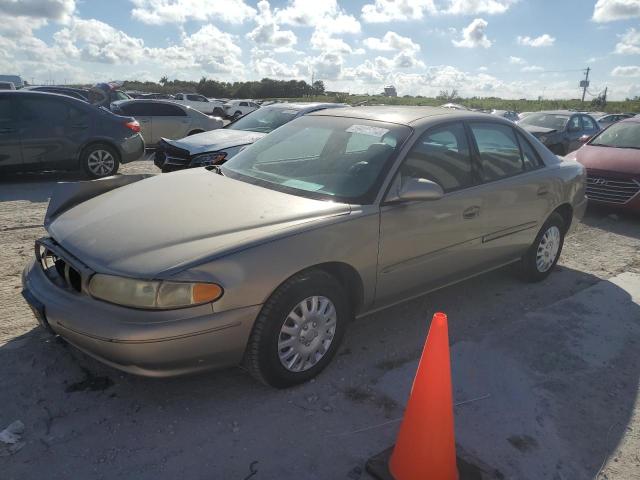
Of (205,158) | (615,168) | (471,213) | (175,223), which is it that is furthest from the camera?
(615,168)

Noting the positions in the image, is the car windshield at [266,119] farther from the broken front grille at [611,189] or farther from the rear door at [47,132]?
the broken front grille at [611,189]

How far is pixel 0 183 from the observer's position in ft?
27.5

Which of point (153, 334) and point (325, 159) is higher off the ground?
point (325, 159)

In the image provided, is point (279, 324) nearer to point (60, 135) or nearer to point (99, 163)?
point (60, 135)

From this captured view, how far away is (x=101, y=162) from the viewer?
29.3ft

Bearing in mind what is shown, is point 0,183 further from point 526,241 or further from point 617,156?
point 617,156

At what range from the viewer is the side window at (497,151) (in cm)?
414

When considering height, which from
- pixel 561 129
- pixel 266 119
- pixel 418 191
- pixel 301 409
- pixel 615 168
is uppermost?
pixel 266 119

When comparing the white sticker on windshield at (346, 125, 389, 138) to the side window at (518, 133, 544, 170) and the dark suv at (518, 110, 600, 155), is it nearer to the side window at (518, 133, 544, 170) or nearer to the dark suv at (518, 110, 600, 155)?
the side window at (518, 133, 544, 170)

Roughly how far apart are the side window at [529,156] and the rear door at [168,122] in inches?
414

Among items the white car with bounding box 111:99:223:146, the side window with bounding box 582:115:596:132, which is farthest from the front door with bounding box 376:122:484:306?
the side window with bounding box 582:115:596:132

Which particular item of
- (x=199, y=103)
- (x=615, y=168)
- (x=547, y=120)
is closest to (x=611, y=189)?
(x=615, y=168)

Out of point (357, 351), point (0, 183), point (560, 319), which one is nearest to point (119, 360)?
point (357, 351)

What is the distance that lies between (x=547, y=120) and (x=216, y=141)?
32.8ft
